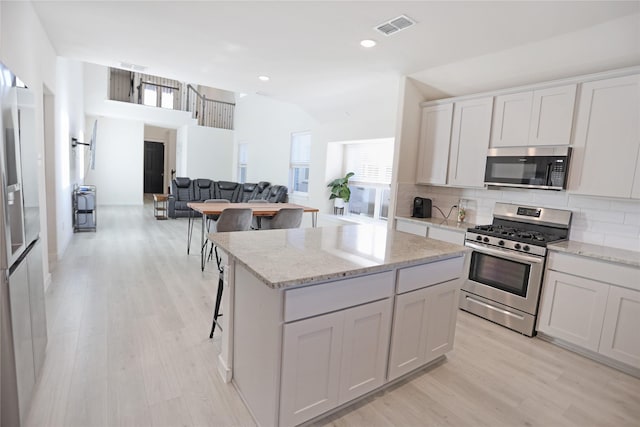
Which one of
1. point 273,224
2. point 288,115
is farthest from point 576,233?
point 288,115

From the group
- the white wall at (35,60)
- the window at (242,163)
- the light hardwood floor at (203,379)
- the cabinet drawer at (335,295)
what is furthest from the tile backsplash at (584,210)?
the window at (242,163)

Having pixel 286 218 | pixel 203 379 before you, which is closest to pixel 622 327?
pixel 203 379

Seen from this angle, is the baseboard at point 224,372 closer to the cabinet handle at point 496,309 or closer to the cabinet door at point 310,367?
the cabinet door at point 310,367

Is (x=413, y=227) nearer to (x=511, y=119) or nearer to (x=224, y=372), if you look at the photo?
(x=511, y=119)

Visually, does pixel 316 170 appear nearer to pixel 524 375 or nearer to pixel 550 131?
pixel 550 131

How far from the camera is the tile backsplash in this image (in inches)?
110

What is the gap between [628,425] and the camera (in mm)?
1924

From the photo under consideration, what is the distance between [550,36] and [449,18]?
2.94 feet

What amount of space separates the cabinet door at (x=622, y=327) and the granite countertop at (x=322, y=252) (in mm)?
1260

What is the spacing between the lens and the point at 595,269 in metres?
2.55

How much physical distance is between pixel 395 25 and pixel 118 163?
968 centimetres

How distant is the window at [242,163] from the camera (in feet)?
32.7

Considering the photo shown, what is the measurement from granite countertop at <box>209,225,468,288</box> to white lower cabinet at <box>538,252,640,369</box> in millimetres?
1118

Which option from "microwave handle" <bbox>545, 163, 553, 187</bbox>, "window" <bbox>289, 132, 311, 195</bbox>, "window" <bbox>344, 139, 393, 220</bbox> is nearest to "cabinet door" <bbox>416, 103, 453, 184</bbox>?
"window" <bbox>344, 139, 393, 220</bbox>
